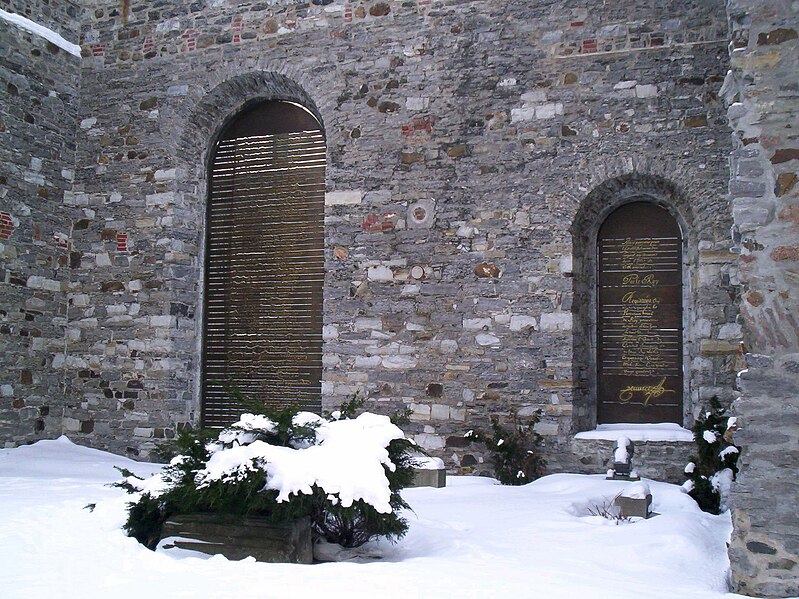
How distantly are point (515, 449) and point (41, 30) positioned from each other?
23.8 feet

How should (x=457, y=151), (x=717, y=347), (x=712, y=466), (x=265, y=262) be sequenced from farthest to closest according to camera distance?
(x=265, y=262) < (x=457, y=151) < (x=717, y=347) < (x=712, y=466)

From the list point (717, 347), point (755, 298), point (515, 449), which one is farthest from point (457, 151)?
point (755, 298)

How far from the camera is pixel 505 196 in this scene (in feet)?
26.7

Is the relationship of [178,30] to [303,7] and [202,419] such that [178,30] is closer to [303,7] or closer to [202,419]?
[303,7]

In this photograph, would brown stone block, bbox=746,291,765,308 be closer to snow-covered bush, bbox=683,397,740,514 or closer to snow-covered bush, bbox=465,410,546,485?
snow-covered bush, bbox=683,397,740,514

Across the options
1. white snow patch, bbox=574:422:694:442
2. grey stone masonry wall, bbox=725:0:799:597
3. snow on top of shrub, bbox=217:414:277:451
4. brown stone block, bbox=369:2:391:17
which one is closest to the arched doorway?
brown stone block, bbox=369:2:391:17

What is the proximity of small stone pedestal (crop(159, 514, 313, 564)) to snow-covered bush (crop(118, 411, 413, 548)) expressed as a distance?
0.21 feet

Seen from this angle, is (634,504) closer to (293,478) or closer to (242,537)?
(293,478)

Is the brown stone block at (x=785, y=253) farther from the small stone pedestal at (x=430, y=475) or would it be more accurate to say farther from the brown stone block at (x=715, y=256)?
the small stone pedestal at (x=430, y=475)

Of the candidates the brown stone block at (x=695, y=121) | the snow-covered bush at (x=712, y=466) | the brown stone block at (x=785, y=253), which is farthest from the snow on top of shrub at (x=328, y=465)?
the brown stone block at (x=695, y=121)

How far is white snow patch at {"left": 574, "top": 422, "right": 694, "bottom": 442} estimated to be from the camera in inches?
297

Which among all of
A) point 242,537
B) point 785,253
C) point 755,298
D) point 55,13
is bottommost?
point 242,537

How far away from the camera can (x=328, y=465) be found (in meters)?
4.68

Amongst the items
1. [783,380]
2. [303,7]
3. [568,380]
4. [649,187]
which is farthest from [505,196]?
[783,380]
